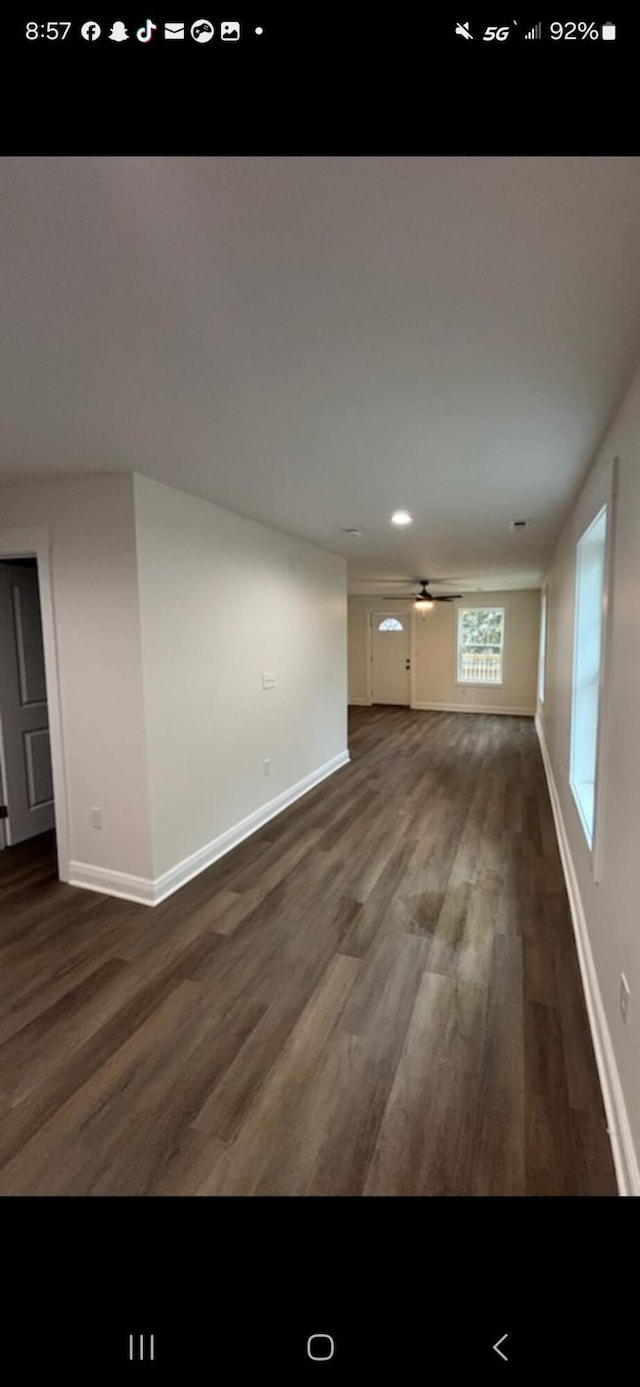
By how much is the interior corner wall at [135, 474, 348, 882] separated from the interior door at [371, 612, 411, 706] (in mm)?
4644

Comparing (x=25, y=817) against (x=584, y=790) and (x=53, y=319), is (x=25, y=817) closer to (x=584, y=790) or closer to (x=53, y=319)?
(x=53, y=319)

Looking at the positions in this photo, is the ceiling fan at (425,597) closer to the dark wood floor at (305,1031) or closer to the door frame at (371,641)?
the door frame at (371,641)

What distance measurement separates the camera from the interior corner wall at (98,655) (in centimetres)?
274

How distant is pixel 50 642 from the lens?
2.98 metres

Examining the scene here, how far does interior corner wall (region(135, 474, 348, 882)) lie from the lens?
2871 mm

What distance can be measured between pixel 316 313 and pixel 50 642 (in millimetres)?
2388

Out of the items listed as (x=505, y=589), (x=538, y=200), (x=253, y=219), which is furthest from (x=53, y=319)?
(x=505, y=589)

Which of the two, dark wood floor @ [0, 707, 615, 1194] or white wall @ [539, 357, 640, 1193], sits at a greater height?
white wall @ [539, 357, 640, 1193]
